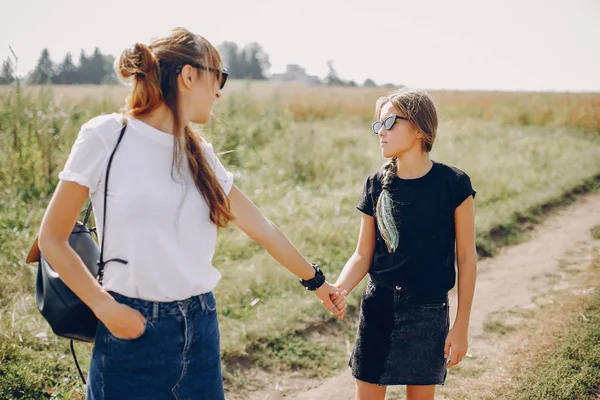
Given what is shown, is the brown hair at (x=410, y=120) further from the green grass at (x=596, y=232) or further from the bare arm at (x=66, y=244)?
the green grass at (x=596, y=232)

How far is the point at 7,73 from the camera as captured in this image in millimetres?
5645

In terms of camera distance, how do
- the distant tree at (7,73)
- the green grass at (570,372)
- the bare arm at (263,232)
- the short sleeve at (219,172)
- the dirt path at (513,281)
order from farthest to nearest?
1. the distant tree at (7,73)
2. the dirt path at (513,281)
3. the green grass at (570,372)
4. the bare arm at (263,232)
5. the short sleeve at (219,172)

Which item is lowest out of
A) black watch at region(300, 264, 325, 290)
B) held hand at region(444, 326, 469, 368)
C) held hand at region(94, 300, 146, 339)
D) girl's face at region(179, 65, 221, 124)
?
held hand at region(444, 326, 469, 368)

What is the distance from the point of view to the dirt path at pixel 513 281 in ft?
12.1

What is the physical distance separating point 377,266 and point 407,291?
7.6 inches

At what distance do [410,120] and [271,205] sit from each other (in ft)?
15.3

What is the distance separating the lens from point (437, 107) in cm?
253

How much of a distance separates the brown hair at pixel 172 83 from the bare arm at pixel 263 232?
22cm

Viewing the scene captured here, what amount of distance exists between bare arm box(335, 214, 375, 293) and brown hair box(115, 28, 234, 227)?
0.91m

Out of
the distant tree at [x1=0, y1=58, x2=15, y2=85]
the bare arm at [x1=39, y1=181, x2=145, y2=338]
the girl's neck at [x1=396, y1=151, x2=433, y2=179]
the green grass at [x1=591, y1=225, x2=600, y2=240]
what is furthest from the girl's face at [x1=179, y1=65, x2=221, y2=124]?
the green grass at [x1=591, y1=225, x2=600, y2=240]

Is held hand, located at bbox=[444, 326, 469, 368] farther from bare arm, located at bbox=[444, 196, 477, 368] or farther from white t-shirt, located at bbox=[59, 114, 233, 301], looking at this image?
white t-shirt, located at bbox=[59, 114, 233, 301]

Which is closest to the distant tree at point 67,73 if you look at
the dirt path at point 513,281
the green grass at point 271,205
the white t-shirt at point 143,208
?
the green grass at point 271,205

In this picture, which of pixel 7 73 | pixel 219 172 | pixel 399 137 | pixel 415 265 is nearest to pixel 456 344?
pixel 415 265

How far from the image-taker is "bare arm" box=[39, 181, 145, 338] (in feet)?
5.27
